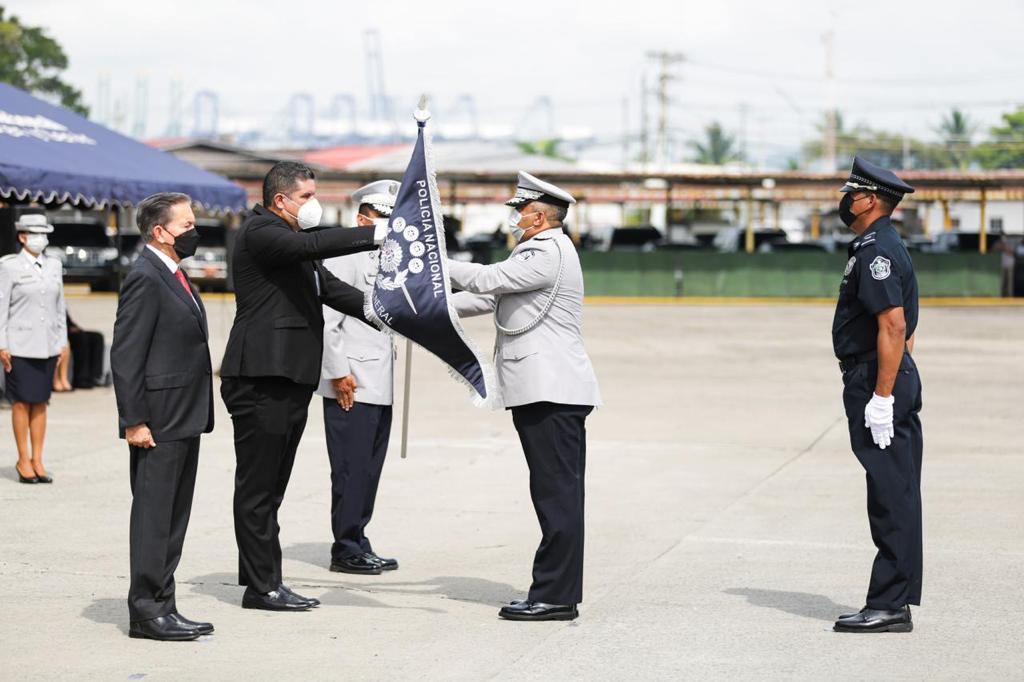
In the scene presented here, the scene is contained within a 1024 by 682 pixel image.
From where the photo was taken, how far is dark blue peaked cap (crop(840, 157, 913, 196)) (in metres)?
6.78

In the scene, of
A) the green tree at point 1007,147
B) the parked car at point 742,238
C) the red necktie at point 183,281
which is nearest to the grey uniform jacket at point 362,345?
the red necktie at point 183,281

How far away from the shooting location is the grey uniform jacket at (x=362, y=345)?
8.11 m

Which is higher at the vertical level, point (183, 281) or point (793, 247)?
point (183, 281)

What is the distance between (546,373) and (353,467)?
164 centimetres

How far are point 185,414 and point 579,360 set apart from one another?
1760 mm

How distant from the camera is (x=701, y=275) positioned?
38562mm

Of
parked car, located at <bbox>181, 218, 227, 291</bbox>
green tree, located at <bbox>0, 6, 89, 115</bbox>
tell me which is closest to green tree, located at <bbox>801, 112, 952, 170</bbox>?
green tree, located at <bbox>0, 6, 89, 115</bbox>

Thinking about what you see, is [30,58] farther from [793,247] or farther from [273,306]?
[273,306]

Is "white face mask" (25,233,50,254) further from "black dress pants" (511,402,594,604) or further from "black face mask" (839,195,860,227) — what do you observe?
"black face mask" (839,195,860,227)

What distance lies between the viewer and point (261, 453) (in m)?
6.90

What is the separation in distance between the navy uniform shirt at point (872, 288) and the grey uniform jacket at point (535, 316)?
1142mm

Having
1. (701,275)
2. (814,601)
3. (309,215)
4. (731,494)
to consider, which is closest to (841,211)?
(814,601)

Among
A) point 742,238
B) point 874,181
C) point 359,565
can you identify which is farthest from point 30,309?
point 742,238

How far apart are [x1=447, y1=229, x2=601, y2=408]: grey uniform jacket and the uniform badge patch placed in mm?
1276
